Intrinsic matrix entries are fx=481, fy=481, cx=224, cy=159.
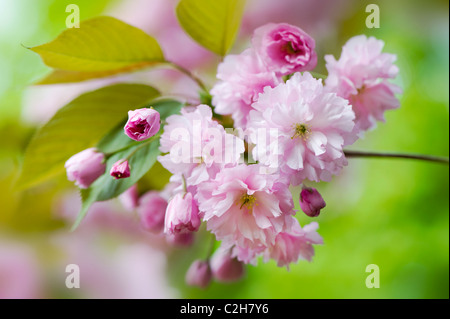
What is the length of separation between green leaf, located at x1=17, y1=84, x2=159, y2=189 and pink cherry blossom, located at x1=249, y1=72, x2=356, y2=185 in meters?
0.25

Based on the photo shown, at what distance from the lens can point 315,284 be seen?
1.18m

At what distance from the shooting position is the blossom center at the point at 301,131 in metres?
0.42

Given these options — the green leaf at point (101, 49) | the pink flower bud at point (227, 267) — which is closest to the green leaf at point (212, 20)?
the green leaf at point (101, 49)

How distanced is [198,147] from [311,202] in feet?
0.38

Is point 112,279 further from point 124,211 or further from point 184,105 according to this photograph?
point 184,105

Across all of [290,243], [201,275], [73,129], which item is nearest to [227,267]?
[201,275]

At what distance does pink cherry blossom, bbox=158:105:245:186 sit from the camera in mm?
431

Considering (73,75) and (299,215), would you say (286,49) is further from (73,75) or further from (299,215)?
(299,215)

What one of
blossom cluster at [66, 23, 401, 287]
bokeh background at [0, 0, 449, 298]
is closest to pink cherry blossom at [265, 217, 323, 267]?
blossom cluster at [66, 23, 401, 287]

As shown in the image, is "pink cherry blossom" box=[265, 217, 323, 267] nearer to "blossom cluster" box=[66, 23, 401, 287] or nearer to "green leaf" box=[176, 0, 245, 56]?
"blossom cluster" box=[66, 23, 401, 287]

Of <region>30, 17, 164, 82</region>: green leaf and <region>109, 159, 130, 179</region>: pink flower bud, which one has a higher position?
<region>30, 17, 164, 82</region>: green leaf

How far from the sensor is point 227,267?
65cm
